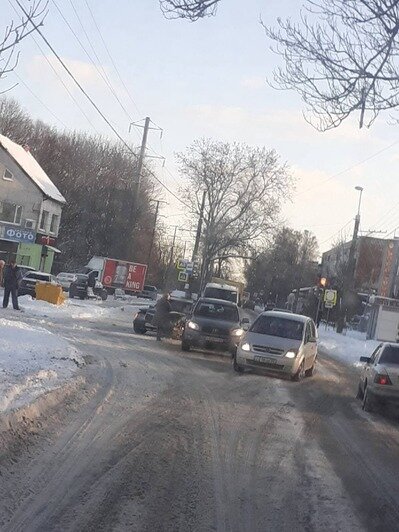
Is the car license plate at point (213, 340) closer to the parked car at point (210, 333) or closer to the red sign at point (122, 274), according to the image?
the parked car at point (210, 333)

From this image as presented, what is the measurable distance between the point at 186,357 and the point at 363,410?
7599 millimetres

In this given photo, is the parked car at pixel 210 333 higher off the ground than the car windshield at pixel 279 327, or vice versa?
the car windshield at pixel 279 327

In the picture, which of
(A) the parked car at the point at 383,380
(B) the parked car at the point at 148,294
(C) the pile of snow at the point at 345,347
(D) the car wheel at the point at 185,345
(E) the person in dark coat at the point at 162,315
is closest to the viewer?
(A) the parked car at the point at 383,380

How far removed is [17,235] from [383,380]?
164 feet

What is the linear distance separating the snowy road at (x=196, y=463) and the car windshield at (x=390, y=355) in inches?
54.2

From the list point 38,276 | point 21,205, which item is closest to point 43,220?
point 21,205

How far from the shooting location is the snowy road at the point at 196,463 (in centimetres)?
695

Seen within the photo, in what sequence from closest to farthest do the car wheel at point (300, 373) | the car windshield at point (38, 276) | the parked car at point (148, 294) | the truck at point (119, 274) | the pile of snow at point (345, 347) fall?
the car wheel at point (300, 373), the pile of snow at point (345, 347), the car windshield at point (38, 276), the truck at point (119, 274), the parked car at point (148, 294)

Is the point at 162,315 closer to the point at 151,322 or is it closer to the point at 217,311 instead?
the point at 151,322

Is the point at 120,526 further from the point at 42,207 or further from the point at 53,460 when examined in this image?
the point at 42,207

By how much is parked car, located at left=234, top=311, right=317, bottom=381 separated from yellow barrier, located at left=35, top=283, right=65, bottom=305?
61.6ft

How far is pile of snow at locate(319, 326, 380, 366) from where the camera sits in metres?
37.4

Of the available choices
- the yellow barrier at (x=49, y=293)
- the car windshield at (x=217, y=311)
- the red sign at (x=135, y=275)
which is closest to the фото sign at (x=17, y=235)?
the red sign at (x=135, y=275)

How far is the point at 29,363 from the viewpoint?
49.0 feet
